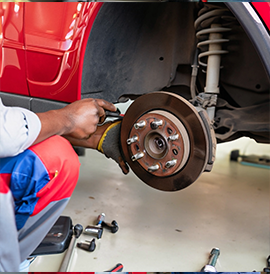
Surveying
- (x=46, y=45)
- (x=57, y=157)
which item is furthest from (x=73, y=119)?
(x=46, y=45)

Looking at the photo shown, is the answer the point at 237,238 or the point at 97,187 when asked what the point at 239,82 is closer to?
the point at 237,238

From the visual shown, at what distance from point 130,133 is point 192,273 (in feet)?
1.64

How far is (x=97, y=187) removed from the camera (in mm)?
1542

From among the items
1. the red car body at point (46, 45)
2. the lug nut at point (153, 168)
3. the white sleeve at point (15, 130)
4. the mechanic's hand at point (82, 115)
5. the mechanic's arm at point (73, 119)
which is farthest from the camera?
the red car body at point (46, 45)

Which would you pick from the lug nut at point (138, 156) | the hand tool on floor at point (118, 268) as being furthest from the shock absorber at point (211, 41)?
the hand tool on floor at point (118, 268)

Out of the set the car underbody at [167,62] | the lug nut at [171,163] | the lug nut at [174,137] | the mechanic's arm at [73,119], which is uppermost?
the car underbody at [167,62]

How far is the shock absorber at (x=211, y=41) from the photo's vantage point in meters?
0.92

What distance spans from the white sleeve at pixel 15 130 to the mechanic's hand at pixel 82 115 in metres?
0.17

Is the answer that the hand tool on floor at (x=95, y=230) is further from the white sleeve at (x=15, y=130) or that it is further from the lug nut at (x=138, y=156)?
the white sleeve at (x=15, y=130)

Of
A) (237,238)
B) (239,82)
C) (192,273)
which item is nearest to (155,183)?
(192,273)

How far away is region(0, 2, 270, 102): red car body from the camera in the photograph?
1000 millimetres

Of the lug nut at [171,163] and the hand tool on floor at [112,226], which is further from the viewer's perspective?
the hand tool on floor at [112,226]

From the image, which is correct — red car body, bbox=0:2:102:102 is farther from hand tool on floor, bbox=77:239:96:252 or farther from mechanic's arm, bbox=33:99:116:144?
hand tool on floor, bbox=77:239:96:252

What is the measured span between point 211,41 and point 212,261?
0.75 meters
